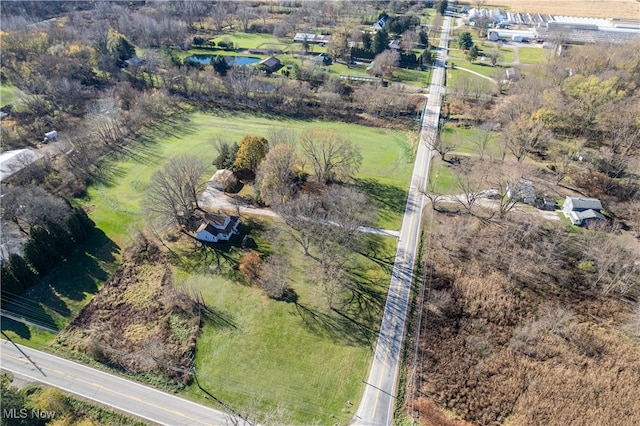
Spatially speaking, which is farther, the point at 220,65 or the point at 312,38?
the point at 312,38

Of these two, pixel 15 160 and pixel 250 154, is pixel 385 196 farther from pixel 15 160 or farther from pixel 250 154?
pixel 15 160

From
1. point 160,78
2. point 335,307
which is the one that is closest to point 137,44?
point 160,78

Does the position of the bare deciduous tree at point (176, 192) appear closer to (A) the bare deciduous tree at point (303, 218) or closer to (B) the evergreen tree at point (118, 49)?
(A) the bare deciduous tree at point (303, 218)

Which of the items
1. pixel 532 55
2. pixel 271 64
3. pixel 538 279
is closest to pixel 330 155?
pixel 538 279

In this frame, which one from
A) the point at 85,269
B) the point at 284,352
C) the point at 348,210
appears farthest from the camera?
the point at 348,210

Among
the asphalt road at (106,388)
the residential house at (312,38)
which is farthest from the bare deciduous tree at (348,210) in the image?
the residential house at (312,38)

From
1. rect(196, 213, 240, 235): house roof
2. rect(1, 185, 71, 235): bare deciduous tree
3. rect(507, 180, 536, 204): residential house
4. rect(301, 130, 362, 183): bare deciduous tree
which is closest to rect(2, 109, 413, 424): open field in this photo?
rect(196, 213, 240, 235): house roof

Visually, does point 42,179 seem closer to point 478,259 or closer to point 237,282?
point 237,282
